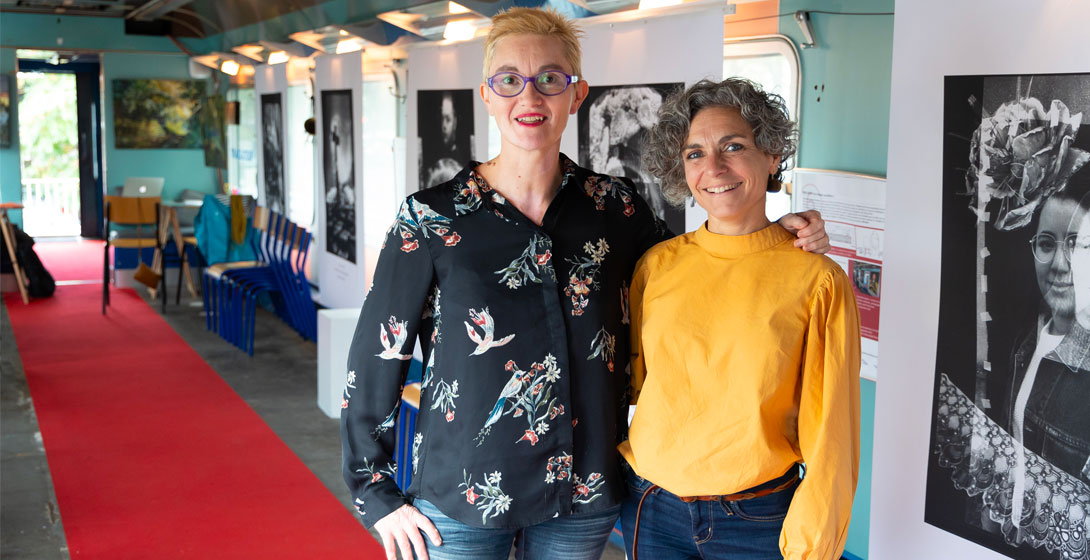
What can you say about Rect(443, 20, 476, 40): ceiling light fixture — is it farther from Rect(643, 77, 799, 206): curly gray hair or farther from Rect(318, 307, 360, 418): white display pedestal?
Rect(643, 77, 799, 206): curly gray hair

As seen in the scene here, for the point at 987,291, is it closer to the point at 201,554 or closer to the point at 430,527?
the point at 430,527

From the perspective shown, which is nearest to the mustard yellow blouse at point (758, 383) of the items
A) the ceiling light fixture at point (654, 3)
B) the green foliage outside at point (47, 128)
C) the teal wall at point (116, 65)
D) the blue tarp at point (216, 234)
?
the ceiling light fixture at point (654, 3)

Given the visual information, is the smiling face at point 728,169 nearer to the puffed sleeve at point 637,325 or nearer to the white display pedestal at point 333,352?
the puffed sleeve at point 637,325

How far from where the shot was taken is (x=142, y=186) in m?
14.2

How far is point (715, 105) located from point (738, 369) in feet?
1.83

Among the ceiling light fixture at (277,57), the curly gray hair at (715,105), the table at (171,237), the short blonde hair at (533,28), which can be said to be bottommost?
the table at (171,237)

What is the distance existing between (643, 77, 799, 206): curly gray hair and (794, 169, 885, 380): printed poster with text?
6.05ft

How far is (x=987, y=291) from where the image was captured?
2.47m

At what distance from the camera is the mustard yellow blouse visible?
192cm

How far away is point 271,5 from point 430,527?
31.1ft

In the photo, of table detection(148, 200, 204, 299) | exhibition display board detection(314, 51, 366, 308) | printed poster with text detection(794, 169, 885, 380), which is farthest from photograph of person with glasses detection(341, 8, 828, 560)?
table detection(148, 200, 204, 299)

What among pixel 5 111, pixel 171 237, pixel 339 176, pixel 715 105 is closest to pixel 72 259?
pixel 5 111

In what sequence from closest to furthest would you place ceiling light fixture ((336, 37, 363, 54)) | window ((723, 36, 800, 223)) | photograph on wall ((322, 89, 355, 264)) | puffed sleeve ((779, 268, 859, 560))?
puffed sleeve ((779, 268, 859, 560)), window ((723, 36, 800, 223)), photograph on wall ((322, 89, 355, 264)), ceiling light fixture ((336, 37, 363, 54))

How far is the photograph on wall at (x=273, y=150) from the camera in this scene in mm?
11070
